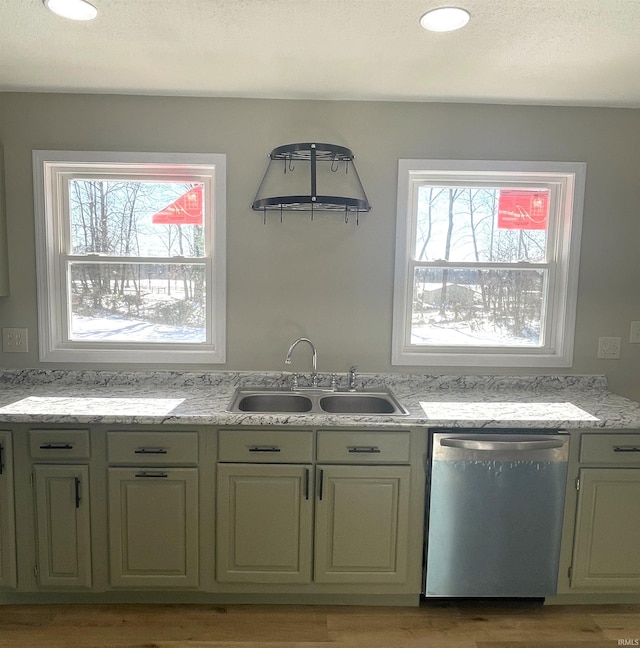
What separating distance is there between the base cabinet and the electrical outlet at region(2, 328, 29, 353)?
670mm

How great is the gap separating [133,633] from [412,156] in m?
2.64

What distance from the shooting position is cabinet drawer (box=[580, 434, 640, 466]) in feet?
6.90

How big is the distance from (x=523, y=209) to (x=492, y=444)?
54.2 inches

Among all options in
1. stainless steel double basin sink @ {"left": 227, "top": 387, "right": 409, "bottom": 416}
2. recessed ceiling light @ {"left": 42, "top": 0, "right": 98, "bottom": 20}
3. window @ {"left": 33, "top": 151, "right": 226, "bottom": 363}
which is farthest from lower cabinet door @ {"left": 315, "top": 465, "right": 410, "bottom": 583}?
recessed ceiling light @ {"left": 42, "top": 0, "right": 98, "bottom": 20}

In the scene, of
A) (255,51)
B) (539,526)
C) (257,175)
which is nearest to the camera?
(255,51)

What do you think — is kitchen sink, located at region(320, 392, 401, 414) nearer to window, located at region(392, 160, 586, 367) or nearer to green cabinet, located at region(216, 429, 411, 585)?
window, located at region(392, 160, 586, 367)

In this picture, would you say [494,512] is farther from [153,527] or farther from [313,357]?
[153,527]

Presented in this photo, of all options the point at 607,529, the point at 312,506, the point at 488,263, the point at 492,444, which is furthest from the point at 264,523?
the point at 488,263

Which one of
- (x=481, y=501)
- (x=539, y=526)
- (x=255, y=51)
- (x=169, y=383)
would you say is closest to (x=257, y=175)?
(x=255, y=51)

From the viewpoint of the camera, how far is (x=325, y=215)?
101 inches

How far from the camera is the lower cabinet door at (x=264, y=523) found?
2086mm

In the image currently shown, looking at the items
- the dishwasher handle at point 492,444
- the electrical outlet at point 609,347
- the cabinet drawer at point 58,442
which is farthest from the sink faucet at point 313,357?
the electrical outlet at point 609,347

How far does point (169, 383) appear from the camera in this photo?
102 inches

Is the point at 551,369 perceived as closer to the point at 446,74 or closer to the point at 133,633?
the point at 446,74
